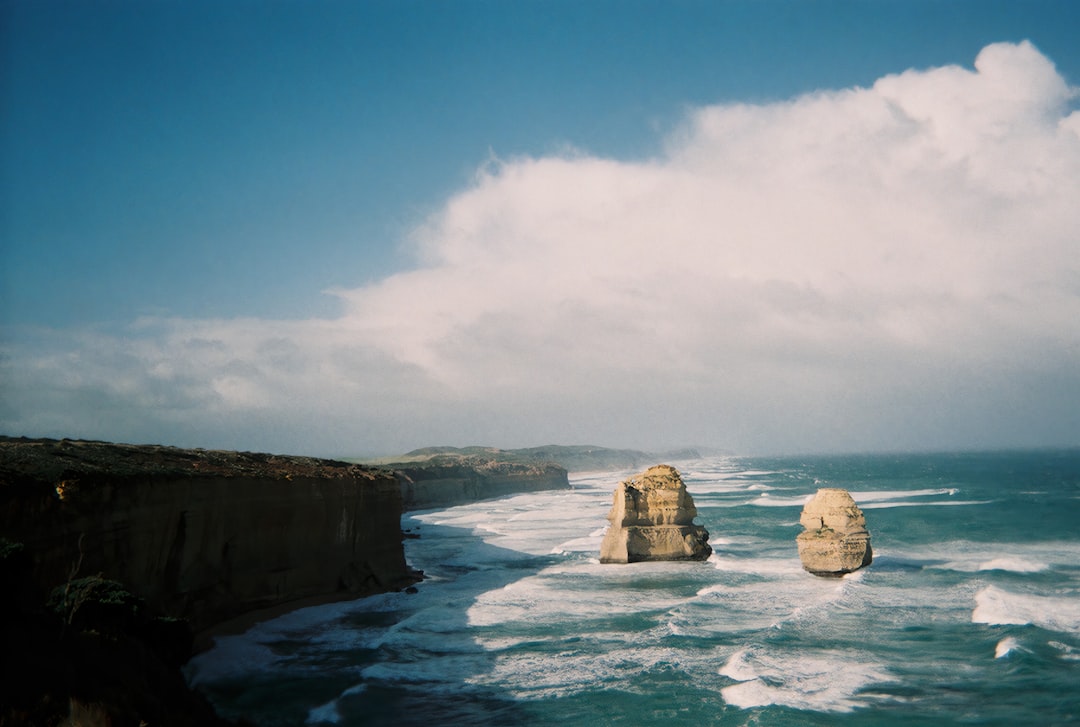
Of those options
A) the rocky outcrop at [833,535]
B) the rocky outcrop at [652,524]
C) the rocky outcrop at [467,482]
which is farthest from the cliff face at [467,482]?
the rocky outcrop at [833,535]

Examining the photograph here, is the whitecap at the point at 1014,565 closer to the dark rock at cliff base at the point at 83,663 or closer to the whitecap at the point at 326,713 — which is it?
the whitecap at the point at 326,713

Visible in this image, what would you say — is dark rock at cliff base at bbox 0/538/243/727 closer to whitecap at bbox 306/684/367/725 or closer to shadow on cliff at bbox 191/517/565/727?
whitecap at bbox 306/684/367/725

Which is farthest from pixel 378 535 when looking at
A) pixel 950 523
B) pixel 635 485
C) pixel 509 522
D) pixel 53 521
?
pixel 950 523

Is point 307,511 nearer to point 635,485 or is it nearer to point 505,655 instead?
point 505,655

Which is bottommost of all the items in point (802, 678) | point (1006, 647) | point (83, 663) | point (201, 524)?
point (802, 678)

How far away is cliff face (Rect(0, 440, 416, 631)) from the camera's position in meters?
19.7

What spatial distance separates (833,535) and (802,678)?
14.5m

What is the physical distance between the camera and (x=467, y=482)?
103750 millimetres

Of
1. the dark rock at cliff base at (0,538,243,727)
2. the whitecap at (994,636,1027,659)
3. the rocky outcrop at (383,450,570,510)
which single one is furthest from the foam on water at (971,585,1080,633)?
the rocky outcrop at (383,450,570,510)

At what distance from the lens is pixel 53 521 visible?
1938cm

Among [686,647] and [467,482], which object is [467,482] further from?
[686,647]

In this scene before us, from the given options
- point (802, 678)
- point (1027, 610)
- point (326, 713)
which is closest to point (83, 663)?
point (326, 713)

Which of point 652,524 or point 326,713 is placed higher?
point 652,524

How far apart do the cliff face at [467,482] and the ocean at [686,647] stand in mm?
51429
